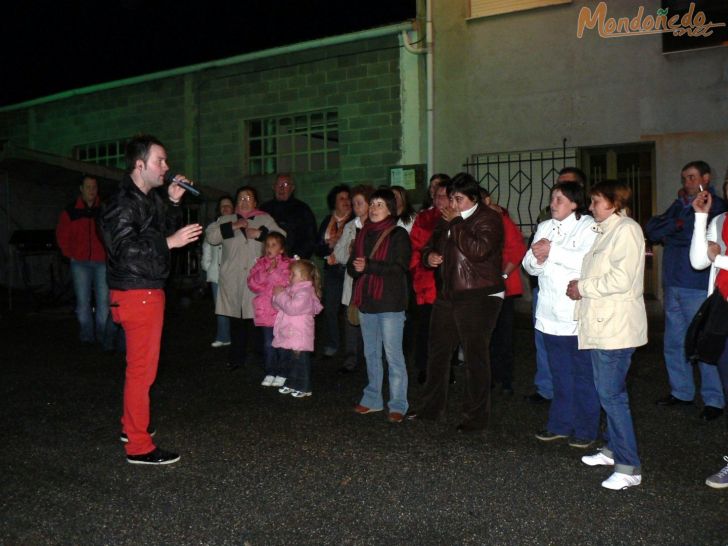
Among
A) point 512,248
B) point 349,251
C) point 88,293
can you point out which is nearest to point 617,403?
point 512,248

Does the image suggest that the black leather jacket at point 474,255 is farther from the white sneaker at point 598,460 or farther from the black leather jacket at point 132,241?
the black leather jacket at point 132,241

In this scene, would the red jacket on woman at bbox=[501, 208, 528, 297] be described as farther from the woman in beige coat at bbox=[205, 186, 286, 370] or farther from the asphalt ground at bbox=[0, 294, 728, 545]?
the woman in beige coat at bbox=[205, 186, 286, 370]

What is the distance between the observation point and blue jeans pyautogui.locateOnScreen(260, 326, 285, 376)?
7.81 m

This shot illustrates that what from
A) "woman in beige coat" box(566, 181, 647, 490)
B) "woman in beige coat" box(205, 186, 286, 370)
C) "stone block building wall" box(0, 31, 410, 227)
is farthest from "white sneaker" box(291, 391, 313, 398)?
"stone block building wall" box(0, 31, 410, 227)

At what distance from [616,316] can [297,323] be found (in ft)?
11.2

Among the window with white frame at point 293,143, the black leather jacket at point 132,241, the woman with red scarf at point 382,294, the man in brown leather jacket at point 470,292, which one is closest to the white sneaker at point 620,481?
the man in brown leather jacket at point 470,292

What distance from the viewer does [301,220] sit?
29.8ft

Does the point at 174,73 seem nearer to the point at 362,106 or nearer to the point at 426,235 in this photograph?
the point at 362,106

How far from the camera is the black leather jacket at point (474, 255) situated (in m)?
5.91

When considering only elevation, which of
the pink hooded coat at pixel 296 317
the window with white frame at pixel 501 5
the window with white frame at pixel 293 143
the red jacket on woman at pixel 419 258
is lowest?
the pink hooded coat at pixel 296 317

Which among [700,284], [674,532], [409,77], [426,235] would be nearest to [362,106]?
[409,77]

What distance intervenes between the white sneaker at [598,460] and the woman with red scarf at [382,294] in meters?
1.62

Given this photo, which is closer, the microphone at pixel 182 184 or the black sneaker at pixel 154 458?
the black sneaker at pixel 154 458

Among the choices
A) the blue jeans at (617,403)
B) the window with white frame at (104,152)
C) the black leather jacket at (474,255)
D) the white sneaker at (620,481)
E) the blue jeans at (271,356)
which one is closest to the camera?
the white sneaker at (620,481)
